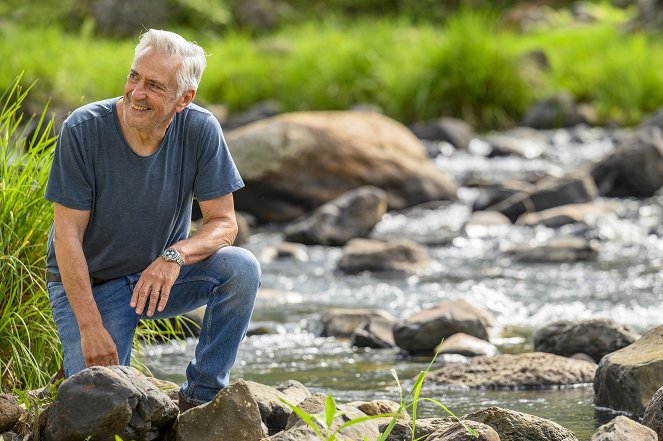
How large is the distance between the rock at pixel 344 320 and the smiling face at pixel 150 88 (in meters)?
2.96

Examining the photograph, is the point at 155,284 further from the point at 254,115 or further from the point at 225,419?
the point at 254,115

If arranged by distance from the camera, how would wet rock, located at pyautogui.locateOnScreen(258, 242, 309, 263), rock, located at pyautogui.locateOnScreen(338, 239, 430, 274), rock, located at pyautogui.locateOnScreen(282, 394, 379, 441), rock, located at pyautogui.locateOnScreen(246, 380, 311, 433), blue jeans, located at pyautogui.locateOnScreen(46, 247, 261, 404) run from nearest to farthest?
rock, located at pyautogui.locateOnScreen(282, 394, 379, 441), blue jeans, located at pyautogui.locateOnScreen(46, 247, 261, 404), rock, located at pyautogui.locateOnScreen(246, 380, 311, 433), rock, located at pyautogui.locateOnScreen(338, 239, 430, 274), wet rock, located at pyautogui.locateOnScreen(258, 242, 309, 263)

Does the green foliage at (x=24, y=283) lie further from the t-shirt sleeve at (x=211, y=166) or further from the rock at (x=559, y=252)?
the rock at (x=559, y=252)

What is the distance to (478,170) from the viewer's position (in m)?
12.5

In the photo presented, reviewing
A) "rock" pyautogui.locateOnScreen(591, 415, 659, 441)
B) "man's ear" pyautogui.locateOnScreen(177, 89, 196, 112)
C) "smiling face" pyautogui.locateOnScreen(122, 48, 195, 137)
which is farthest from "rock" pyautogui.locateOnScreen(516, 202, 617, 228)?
"smiling face" pyautogui.locateOnScreen(122, 48, 195, 137)

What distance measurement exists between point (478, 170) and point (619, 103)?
3340mm

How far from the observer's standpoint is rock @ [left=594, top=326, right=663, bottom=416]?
4.59 meters

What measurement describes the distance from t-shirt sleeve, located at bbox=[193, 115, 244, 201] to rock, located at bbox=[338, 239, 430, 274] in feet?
14.7

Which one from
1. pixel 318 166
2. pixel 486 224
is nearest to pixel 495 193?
pixel 486 224

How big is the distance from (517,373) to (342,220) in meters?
4.56

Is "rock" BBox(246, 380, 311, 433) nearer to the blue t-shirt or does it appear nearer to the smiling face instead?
the blue t-shirt

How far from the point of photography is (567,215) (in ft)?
32.0

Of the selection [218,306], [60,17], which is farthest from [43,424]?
[60,17]

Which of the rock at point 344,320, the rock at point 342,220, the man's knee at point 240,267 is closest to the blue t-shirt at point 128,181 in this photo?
the man's knee at point 240,267
